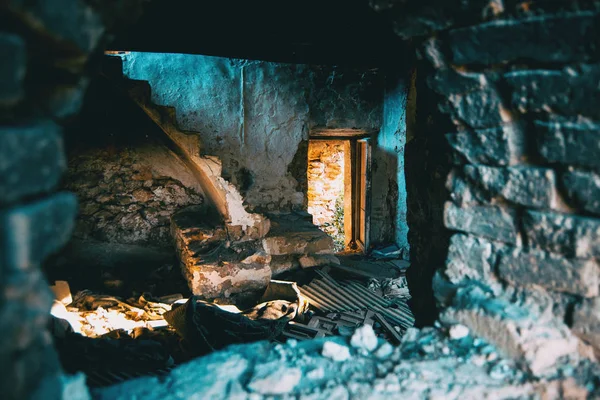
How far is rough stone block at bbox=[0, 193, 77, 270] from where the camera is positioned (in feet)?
2.57

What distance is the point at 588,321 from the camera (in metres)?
1.22

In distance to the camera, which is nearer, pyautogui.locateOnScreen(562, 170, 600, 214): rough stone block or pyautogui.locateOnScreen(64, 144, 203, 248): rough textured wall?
pyautogui.locateOnScreen(562, 170, 600, 214): rough stone block

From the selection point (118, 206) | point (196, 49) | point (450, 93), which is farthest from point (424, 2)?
point (118, 206)

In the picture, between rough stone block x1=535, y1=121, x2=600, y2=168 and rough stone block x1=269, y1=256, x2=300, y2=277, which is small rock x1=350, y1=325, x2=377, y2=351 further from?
rough stone block x1=269, y1=256, x2=300, y2=277

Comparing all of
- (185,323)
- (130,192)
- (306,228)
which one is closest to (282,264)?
(306,228)

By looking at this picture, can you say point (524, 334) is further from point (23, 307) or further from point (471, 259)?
point (23, 307)

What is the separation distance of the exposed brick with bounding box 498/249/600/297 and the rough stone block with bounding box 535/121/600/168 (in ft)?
0.95

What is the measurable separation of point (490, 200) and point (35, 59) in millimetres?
1331

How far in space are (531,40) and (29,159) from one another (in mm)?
1319

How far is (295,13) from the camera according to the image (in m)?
2.44

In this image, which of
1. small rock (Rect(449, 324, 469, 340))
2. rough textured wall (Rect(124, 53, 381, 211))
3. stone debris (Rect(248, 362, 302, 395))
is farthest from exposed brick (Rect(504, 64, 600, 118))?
rough textured wall (Rect(124, 53, 381, 211))

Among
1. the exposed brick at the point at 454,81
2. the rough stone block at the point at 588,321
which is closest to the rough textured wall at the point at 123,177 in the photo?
the exposed brick at the point at 454,81

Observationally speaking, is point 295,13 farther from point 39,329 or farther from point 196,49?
point 39,329

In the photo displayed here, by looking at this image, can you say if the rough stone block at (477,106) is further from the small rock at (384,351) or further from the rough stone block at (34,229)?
the rough stone block at (34,229)
